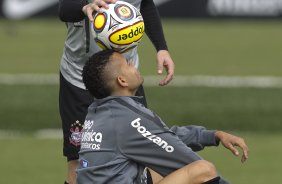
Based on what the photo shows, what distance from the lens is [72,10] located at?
23.9ft

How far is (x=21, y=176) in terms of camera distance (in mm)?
10805

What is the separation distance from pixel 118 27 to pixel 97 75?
1.73 feet

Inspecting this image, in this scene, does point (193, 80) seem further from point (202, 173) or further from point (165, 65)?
point (202, 173)

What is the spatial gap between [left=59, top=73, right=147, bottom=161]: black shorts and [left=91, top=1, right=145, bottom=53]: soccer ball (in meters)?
0.98

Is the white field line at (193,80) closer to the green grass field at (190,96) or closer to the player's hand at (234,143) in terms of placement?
the green grass field at (190,96)

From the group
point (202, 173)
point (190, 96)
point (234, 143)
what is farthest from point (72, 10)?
point (190, 96)

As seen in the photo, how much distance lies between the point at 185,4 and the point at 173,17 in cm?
66

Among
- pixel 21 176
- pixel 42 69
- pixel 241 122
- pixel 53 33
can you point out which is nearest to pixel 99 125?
pixel 21 176

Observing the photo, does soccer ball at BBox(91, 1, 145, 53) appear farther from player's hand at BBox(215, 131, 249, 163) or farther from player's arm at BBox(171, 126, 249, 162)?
player's hand at BBox(215, 131, 249, 163)

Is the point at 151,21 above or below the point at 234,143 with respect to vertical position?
above

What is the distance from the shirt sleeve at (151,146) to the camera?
647cm

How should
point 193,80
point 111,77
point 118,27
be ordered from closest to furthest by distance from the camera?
1. point 111,77
2. point 118,27
3. point 193,80

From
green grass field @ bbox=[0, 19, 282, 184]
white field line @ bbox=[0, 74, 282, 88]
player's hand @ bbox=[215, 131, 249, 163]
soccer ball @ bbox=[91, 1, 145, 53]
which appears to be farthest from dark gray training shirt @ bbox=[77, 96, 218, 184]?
white field line @ bbox=[0, 74, 282, 88]

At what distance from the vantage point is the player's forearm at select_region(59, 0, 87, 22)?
286 inches
